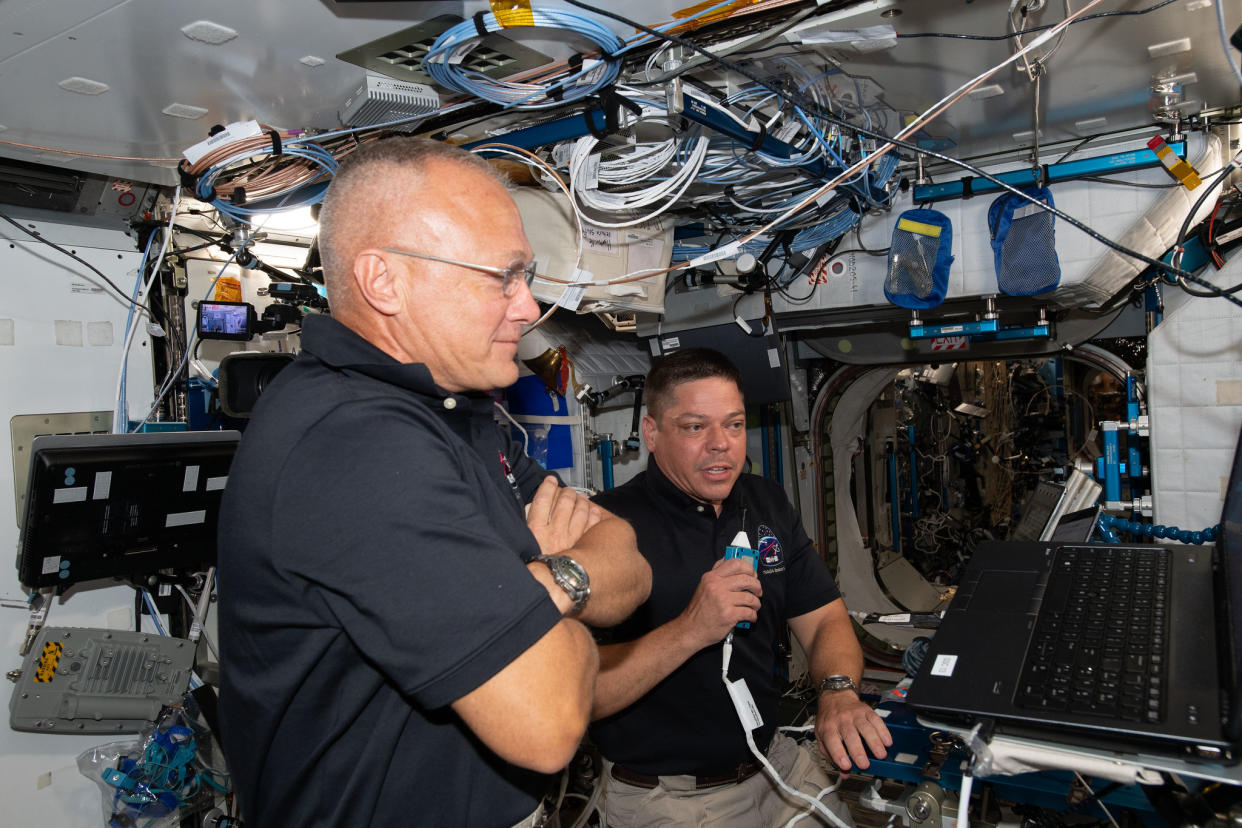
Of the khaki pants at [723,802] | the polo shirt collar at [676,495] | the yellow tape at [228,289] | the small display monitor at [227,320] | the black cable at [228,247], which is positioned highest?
the black cable at [228,247]

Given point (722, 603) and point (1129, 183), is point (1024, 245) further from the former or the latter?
point (722, 603)

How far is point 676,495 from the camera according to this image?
9.21 feet

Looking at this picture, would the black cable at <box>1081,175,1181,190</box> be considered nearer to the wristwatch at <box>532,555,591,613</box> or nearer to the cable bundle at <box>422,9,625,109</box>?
the cable bundle at <box>422,9,625,109</box>

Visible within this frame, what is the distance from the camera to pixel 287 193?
9.49 ft

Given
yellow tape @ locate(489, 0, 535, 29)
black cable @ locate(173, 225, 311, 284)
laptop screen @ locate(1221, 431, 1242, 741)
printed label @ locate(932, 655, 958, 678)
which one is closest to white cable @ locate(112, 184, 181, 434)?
black cable @ locate(173, 225, 311, 284)

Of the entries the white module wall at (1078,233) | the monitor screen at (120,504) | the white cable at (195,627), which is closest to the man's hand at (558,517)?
the monitor screen at (120,504)

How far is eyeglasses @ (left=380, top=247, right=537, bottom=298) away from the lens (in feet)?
4.52

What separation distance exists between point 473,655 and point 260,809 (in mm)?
589

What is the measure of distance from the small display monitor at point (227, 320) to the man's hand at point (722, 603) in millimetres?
2301

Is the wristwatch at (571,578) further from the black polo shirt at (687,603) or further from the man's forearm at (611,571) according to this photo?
the black polo shirt at (687,603)

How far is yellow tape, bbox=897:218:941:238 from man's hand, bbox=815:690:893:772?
7.89ft

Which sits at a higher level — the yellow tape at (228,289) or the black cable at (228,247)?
the black cable at (228,247)

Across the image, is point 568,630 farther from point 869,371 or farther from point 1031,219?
point 869,371

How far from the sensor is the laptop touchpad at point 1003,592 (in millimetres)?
1752
